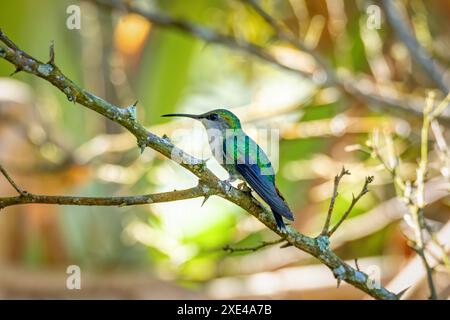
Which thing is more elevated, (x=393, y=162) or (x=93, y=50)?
(x=93, y=50)

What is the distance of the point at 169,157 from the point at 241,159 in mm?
1000

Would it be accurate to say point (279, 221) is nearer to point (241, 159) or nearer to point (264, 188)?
point (264, 188)

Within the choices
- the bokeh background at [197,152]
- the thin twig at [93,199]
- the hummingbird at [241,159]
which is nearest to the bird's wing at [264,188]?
the hummingbird at [241,159]

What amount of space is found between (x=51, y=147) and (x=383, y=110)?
3.07 meters

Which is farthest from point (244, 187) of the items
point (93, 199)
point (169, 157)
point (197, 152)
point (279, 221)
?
point (197, 152)

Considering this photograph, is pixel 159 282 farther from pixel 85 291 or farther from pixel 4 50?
pixel 4 50

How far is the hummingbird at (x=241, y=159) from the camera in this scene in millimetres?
3518

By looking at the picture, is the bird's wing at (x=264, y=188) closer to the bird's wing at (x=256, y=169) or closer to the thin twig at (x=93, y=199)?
the bird's wing at (x=256, y=169)

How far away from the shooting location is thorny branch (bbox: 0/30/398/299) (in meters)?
2.85

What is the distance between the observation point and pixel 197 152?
5664mm

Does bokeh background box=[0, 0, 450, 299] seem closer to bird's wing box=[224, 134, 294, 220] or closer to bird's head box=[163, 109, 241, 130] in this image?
bird's head box=[163, 109, 241, 130]
